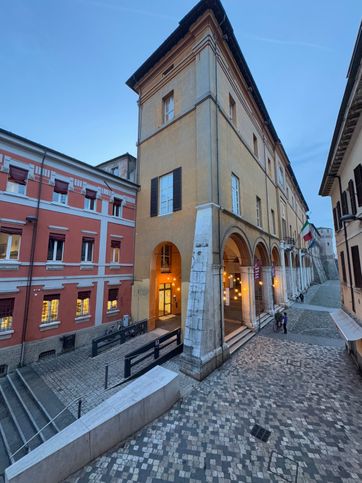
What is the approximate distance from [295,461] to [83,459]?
495 centimetres

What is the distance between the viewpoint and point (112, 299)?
1387 cm

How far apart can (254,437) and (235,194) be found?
11684 mm

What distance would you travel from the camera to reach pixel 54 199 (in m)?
11.6

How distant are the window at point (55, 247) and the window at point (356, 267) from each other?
1444 cm

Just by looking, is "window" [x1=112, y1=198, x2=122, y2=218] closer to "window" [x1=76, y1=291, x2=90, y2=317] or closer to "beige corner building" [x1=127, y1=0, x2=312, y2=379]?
"beige corner building" [x1=127, y1=0, x2=312, y2=379]

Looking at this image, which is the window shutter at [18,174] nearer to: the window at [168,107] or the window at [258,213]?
the window at [168,107]

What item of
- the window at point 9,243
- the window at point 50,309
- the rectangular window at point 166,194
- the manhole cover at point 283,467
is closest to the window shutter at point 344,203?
the rectangular window at point 166,194

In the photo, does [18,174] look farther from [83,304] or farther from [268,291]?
[268,291]

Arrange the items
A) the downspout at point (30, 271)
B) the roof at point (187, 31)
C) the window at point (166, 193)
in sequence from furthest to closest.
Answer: the window at point (166, 193), the roof at point (187, 31), the downspout at point (30, 271)

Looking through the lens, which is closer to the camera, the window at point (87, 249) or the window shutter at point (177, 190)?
the window shutter at point (177, 190)

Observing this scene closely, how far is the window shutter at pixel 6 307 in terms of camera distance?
9.39 m

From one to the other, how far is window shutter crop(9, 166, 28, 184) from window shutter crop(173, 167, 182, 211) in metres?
7.90

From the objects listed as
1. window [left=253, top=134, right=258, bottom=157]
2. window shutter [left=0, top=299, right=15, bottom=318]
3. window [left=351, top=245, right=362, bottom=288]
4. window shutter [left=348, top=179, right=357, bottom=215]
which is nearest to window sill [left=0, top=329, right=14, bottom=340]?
window shutter [left=0, top=299, right=15, bottom=318]

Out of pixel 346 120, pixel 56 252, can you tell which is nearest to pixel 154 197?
pixel 56 252
